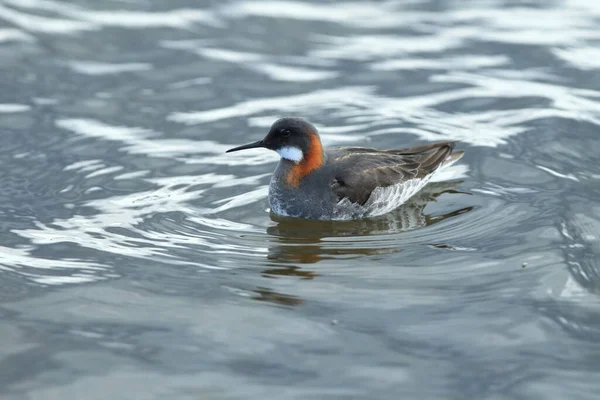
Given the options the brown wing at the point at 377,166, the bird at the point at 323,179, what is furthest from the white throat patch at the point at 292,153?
the brown wing at the point at 377,166

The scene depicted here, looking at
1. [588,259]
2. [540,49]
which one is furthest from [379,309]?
[540,49]

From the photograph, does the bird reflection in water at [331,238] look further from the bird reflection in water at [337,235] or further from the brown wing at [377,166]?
the brown wing at [377,166]

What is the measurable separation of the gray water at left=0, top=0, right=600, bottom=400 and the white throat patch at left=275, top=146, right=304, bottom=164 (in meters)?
0.70

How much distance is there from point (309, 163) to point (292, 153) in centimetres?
23

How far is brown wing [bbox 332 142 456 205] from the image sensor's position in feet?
33.4

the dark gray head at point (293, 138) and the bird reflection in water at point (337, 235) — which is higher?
the dark gray head at point (293, 138)

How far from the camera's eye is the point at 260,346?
722 centimetres

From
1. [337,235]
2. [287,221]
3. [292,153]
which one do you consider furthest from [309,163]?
[337,235]

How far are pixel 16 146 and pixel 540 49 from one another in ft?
26.8

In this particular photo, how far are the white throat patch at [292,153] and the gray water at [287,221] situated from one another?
0.70m

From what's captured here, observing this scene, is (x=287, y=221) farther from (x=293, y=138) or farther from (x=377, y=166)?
(x=377, y=166)

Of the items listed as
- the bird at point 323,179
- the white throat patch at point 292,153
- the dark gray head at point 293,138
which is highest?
the dark gray head at point 293,138

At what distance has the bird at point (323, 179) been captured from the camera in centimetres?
1011

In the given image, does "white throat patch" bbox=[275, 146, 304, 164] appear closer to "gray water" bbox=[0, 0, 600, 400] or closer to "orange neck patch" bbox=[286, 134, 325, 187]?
"orange neck patch" bbox=[286, 134, 325, 187]
